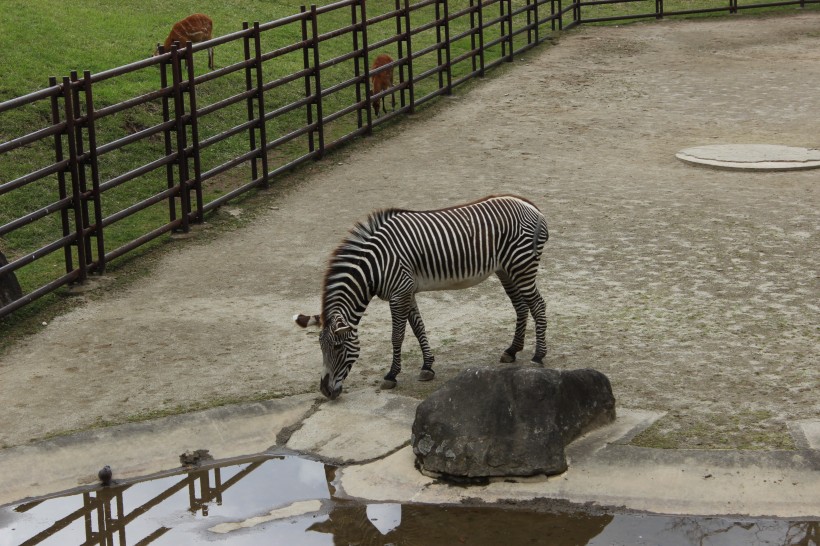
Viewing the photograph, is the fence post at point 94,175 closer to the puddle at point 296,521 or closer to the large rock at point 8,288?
the large rock at point 8,288

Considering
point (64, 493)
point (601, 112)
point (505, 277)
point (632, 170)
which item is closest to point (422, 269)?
point (505, 277)

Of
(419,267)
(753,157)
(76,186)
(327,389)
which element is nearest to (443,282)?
(419,267)

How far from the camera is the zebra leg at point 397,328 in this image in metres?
7.36

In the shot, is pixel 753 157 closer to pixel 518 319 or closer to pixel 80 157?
pixel 518 319

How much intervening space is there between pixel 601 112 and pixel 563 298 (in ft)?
23.3

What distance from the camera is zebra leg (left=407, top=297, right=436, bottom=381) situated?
24.7 ft

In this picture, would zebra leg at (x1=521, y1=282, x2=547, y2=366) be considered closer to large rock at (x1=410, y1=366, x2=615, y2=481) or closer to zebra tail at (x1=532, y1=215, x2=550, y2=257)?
zebra tail at (x1=532, y1=215, x2=550, y2=257)

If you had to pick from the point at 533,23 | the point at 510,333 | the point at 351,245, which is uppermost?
the point at 533,23

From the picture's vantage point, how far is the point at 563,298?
8.93 m

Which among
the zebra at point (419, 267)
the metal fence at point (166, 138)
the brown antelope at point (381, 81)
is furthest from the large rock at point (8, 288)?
the brown antelope at point (381, 81)

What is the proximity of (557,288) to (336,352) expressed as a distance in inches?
102

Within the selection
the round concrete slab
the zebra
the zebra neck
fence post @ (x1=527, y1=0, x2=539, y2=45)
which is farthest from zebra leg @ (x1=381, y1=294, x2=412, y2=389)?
fence post @ (x1=527, y1=0, x2=539, y2=45)

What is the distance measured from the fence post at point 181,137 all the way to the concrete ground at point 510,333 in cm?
39

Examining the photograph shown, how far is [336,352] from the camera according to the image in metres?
7.14
